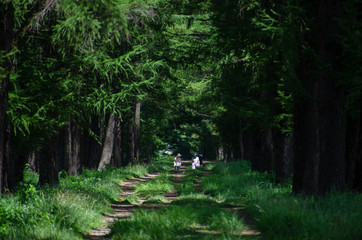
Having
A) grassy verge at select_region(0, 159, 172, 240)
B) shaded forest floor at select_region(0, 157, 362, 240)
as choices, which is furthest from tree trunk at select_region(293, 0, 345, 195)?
grassy verge at select_region(0, 159, 172, 240)

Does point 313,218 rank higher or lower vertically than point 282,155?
lower

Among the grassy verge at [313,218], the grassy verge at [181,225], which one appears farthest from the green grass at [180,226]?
the grassy verge at [313,218]

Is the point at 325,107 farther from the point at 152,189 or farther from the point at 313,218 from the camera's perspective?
the point at 152,189

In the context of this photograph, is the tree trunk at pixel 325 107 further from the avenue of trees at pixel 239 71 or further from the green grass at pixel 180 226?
the green grass at pixel 180 226

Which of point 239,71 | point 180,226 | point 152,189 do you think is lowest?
point 152,189

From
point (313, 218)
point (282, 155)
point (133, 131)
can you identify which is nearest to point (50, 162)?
point (282, 155)

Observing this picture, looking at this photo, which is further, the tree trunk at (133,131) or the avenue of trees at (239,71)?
the tree trunk at (133,131)

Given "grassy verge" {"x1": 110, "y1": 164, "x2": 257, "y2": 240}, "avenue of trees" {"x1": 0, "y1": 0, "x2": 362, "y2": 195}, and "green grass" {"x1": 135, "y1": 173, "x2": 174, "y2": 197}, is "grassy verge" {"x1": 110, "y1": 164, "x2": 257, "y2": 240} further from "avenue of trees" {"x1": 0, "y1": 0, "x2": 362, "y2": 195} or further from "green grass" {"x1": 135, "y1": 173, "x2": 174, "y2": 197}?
"green grass" {"x1": 135, "y1": 173, "x2": 174, "y2": 197}

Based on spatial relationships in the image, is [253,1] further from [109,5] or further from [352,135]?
[109,5]

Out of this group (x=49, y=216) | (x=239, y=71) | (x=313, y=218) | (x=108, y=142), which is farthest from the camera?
(x=108, y=142)

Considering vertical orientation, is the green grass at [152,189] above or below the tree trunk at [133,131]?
below

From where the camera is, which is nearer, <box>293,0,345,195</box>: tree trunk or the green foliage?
the green foliage

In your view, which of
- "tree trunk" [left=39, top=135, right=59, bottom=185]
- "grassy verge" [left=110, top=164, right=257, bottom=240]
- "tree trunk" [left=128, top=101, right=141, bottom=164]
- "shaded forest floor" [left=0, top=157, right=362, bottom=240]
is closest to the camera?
"shaded forest floor" [left=0, top=157, right=362, bottom=240]

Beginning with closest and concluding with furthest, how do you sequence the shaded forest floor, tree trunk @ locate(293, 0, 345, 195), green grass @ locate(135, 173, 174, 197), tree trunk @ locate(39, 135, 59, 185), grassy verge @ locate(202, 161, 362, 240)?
1. grassy verge @ locate(202, 161, 362, 240)
2. the shaded forest floor
3. tree trunk @ locate(293, 0, 345, 195)
4. tree trunk @ locate(39, 135, 59, 185)
5. green grass @ locate(135, 173, 174, 197)
